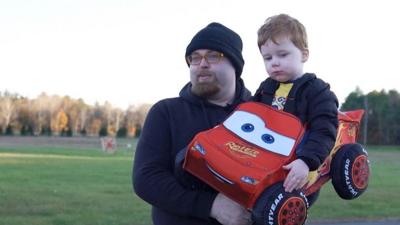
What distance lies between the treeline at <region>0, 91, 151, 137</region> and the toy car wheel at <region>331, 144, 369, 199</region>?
300 feet

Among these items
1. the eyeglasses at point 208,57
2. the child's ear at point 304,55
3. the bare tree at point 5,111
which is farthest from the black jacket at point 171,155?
the bare tree at point 5,111

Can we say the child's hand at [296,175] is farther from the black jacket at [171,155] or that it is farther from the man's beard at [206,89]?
the man's beard at [206,89]

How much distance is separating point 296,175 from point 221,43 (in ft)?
2.94

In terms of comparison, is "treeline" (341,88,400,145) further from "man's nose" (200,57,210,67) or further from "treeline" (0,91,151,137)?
"man's nose" (200,57,210,67)

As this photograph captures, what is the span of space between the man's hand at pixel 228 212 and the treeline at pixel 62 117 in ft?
300

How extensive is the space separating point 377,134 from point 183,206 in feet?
292

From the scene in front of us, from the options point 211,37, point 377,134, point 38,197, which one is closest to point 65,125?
point 377,134

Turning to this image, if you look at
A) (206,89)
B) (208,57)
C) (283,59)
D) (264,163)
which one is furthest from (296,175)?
(208,57)

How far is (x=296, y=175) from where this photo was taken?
8.69 feet

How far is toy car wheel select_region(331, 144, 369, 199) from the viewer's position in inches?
116

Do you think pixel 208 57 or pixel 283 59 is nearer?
pixel 283 59

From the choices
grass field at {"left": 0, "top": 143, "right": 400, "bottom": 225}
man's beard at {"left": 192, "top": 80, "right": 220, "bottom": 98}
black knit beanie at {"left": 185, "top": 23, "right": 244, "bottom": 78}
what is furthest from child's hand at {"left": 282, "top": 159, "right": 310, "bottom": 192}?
grass field at {"left": 0, "top": 143, "right": 400, "bottom": 225}

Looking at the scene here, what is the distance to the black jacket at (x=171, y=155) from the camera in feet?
9.59

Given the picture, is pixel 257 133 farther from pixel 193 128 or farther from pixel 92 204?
pixel 92 204
